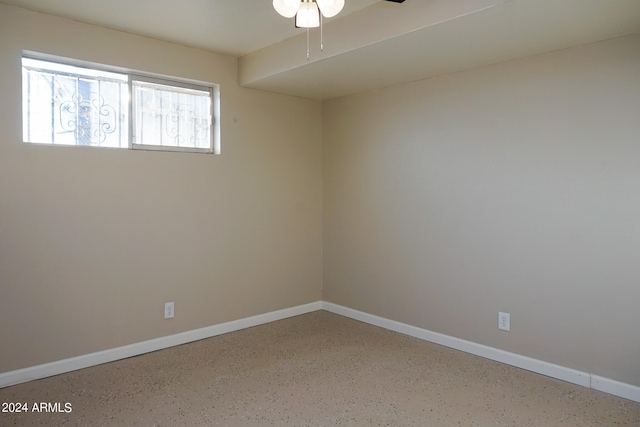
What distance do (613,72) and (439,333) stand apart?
221 cm

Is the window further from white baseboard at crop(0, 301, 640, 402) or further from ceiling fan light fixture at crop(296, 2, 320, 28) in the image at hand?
ceiling fan light fixture at crop(296, 2, 320, 28)

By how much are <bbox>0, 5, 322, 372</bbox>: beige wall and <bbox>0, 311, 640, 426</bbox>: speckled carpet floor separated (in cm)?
36

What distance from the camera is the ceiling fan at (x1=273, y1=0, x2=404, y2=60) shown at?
1875 mm

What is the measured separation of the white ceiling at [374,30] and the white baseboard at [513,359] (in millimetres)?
2099

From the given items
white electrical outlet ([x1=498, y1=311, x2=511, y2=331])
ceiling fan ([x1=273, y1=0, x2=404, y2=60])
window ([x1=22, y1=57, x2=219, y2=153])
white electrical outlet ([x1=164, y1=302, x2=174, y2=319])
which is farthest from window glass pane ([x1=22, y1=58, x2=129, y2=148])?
white electrical outlet ([x1=498, y1=311, x2=511, y2=331])

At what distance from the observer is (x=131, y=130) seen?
3227mm

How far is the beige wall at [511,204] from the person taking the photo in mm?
2609

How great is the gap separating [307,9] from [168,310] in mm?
2514

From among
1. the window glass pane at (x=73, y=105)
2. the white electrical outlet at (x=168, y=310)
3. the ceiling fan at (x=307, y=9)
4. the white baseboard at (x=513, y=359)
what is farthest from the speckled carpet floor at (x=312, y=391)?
the ceiling fan at (x=307, y=9)

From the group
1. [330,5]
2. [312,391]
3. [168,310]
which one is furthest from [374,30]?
[168,310]

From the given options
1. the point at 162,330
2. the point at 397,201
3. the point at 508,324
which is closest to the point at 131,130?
the point at 162,330

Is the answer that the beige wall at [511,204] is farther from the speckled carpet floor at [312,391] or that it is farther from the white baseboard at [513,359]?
the speckled carpet floor at [312,391]

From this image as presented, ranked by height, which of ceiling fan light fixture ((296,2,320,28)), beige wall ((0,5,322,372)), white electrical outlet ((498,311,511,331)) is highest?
ceiling fan light fixture ((296,2,320,28))

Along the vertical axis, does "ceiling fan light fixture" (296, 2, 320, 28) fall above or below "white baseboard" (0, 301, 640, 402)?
above
